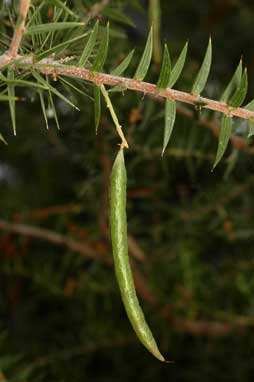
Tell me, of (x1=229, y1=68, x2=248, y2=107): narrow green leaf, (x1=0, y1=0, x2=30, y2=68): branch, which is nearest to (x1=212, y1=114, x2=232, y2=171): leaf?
(x1=229, y1=68, x2=248, y2=107): narrow green leaf

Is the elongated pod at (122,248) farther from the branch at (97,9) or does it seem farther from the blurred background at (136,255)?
the blurred background at (136,255)

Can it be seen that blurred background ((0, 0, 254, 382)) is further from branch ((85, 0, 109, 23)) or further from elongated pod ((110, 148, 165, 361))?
elongated pod ((110, 148, 165, 361))

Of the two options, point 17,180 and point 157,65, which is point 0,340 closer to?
point 157,65

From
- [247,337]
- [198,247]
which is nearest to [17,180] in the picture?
[198,247]

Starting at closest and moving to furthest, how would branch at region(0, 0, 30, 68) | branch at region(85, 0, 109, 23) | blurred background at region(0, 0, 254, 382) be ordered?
1. branch at region(0, 0, 30, 68)
2. branch at region(85, 0, 109, 23)
3. blurred background at region(0, 0, 254, 382)

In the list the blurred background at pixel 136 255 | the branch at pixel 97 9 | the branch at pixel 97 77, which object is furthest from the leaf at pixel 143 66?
the blurred background at pixel 136 255
